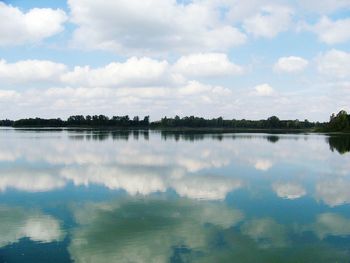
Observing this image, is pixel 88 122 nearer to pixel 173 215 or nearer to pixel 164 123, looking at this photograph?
pixel 164 123

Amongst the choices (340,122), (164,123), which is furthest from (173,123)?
(340,122)

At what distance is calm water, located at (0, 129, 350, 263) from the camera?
10.1 meters

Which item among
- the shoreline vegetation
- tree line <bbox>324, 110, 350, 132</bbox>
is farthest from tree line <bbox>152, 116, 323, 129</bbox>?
tree line <bbox>324, 110, 350, 132</bbox>

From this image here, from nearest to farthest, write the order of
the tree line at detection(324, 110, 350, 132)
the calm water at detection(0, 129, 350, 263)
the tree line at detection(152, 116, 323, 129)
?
the calm water at detection(0, 129, 350, 263) < the tree line at detection(324, 110, 350, 132) < the tree line at detection(152, 116, 323, 129)

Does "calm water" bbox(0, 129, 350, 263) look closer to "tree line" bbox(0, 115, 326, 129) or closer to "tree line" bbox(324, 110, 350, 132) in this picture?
"tree line" bbox(324, 110, 350, 132)

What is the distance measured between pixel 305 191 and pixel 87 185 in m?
10.9

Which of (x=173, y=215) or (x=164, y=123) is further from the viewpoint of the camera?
(x=164, y=123)

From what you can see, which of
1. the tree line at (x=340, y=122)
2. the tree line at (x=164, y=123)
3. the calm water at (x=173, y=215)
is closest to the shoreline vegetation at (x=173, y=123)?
the tree line at (x=164, y=123)

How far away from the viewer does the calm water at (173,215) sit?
10.1 meters

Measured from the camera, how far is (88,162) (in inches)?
1177

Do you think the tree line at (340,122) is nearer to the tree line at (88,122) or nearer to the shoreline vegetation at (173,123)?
the shoreline vegetation at (173,123)

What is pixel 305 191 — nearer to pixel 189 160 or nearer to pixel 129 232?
pixel 129 232

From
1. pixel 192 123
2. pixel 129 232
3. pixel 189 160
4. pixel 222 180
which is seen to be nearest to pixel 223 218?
pixel 129 232

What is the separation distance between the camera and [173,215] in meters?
13.8
